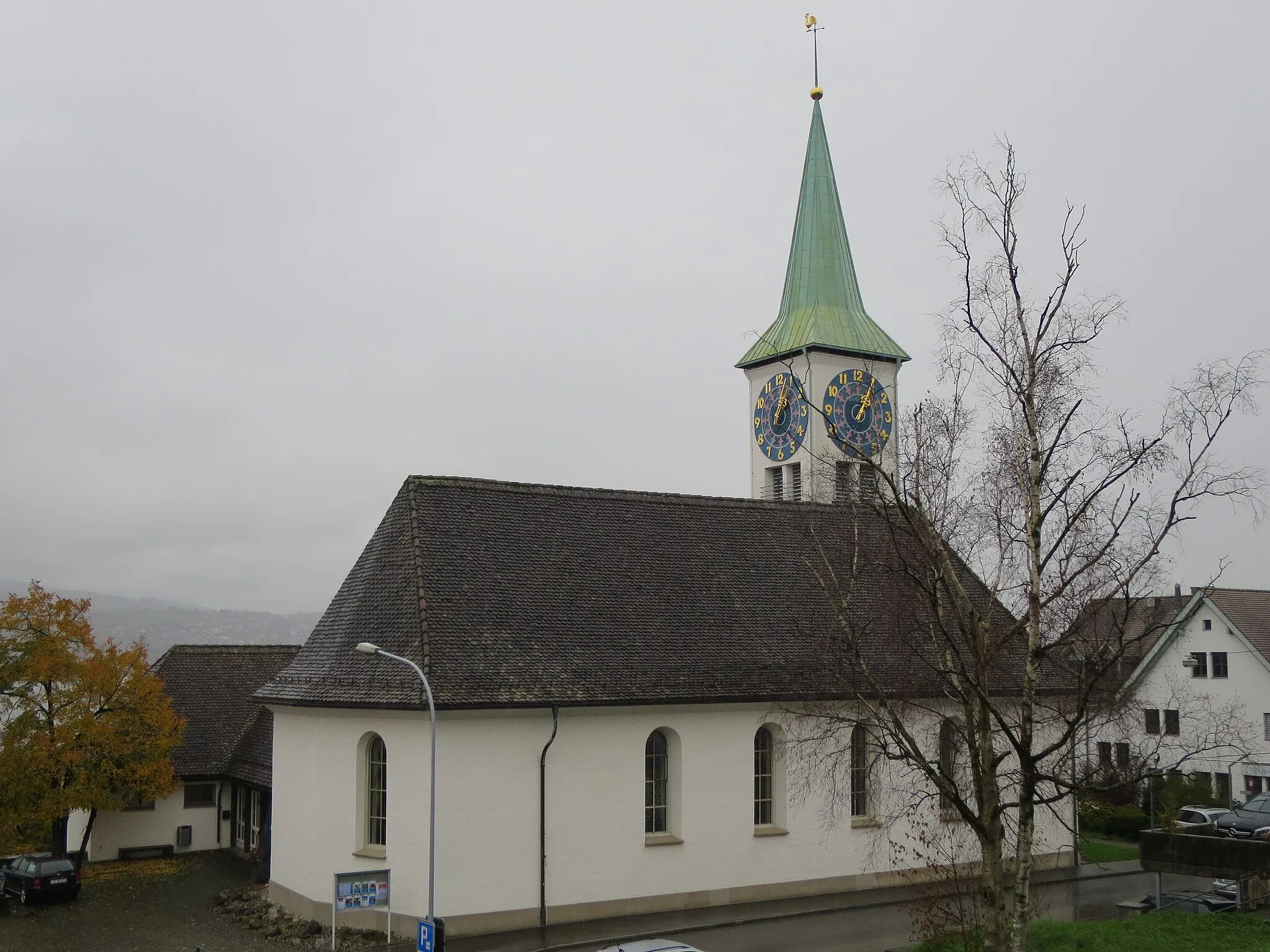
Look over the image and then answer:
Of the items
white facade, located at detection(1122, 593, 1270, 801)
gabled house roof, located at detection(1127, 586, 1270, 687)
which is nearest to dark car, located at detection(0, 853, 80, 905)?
white facade, located at detection(1122, 593, 1270, 801)

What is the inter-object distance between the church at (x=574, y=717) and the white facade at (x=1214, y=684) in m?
16.1

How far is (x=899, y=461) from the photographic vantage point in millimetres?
18094

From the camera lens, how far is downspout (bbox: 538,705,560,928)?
2383 centimetres

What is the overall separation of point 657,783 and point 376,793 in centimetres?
624

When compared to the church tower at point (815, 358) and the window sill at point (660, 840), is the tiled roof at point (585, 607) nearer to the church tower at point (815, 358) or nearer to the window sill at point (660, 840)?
the window sill at point (660, 840)

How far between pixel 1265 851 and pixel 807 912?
939cm

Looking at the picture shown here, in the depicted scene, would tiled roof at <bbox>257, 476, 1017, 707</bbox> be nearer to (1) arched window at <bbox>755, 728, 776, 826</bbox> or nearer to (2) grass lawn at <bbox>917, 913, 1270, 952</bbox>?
(1) arched window at <bbox>755, 728, 776, 826</bbox>

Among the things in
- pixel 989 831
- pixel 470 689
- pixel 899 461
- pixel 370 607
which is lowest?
pixel 989 831

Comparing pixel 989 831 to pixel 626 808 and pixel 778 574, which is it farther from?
pixel 778 574

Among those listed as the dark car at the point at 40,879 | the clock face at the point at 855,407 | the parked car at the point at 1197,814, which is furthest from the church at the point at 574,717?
the parked car at the point at 1197,814

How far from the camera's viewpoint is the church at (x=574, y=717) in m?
23.4

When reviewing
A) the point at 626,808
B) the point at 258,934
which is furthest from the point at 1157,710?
the point at 258,934

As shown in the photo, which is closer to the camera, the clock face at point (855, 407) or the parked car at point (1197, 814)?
the parked car at point (1197, 814)

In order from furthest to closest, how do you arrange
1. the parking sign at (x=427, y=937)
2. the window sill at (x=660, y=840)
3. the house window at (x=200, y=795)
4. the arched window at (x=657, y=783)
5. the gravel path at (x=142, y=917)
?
1. the house window at (x=200, y=795)
2. the arched window at (x=657, y=783)
3. the window sill at (x=660, y=840)
4. the gravel path at (x=142, y=917)
5. the parking sign at (x=427, y=937)
